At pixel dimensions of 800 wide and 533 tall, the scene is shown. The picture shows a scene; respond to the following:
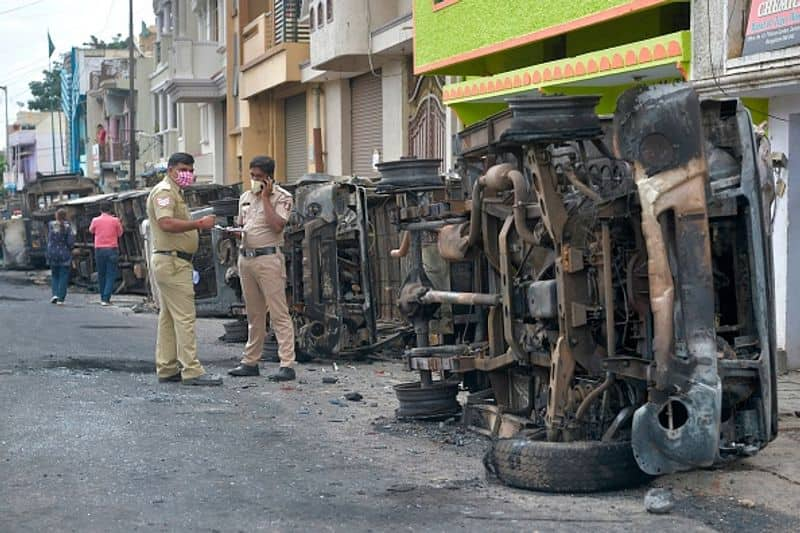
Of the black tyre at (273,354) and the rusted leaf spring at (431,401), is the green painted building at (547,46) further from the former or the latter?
the rusted leaf spring at (431,401)

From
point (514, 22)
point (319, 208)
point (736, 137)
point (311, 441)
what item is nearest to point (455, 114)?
point (514, 22)

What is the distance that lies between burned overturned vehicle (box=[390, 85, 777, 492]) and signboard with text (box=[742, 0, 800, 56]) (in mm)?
4197

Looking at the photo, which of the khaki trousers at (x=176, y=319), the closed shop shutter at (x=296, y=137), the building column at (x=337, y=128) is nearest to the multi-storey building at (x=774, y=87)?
the khaki trousers at (x=176, y=319)

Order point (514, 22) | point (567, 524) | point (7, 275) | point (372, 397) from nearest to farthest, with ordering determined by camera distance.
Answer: point (567, 524), point (372, 397), point (514, 22), point (7, 275)

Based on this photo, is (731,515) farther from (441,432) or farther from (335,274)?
(335,274)

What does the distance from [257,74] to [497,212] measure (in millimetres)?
24831

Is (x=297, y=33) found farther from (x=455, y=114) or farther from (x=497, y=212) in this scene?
(x=497, y=212)

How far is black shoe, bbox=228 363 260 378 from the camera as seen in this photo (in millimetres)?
11289

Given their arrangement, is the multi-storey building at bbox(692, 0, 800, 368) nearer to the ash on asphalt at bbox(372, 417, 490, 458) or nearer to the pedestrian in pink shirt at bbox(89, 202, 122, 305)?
the ash on asphalt at bbox(372, 417, 490, 458)

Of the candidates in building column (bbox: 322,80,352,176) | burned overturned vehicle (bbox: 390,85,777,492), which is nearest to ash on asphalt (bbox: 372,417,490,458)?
burned overturned vehicle (bbox: 390,85,777,492)

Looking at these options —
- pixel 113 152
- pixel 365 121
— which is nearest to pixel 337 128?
pixel 365 121

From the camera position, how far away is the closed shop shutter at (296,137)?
3145cm

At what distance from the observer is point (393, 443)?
8.01 metres

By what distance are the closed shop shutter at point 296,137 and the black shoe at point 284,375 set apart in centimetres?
2015
